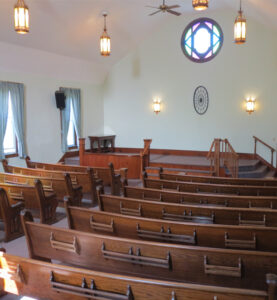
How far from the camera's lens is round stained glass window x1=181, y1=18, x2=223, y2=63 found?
932cm

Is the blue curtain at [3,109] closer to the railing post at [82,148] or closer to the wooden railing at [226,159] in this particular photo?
the railing post at [82,148]

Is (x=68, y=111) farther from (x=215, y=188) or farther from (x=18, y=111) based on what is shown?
(x=215, y=188)

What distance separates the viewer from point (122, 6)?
7.80 m

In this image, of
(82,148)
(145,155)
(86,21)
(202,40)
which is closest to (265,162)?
(145,155)

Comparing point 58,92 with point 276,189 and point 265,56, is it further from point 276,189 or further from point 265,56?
point 276,189

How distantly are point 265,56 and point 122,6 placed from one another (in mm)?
4254

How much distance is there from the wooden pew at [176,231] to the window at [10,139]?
238 inches

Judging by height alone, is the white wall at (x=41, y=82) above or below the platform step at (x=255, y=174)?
above

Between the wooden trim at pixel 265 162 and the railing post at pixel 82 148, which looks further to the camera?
the railing post at pixel 82 148

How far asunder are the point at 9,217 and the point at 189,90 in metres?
7.56

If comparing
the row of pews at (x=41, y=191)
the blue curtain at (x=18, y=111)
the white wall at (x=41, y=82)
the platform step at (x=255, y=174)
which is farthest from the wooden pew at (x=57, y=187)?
the platform step at (x=255, y=174)

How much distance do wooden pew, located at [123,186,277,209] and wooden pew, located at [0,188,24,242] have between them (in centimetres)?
Result: 137

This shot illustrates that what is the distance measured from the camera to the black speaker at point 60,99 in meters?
9.16

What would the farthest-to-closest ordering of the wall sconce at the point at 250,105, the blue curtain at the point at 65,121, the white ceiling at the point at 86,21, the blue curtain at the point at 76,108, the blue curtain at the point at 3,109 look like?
the blue curtain at the point at 76,108, the blue curtain at the point at 65,121, the wall sconce at the point at 250,105, the blue curtain at the point at 3,109, the white ceiling at the point at 86,21
